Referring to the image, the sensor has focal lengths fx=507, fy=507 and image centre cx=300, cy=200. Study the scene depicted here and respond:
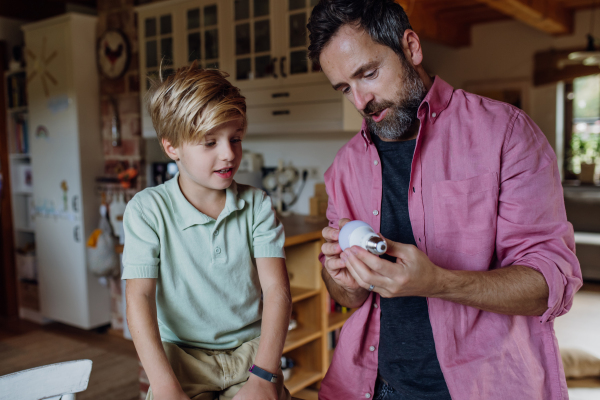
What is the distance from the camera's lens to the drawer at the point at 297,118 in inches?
114

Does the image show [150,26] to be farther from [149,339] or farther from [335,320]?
[149,339]

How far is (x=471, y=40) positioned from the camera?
6172 mm

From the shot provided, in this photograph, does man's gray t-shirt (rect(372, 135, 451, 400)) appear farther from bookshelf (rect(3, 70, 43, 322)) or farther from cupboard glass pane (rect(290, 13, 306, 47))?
bookshelf (rect(3, 70, 43, 322))

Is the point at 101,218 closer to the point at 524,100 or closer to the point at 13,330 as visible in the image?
the point at 13,330

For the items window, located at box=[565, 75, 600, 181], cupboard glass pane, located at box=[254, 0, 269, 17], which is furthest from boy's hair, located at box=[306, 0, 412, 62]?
window, located at box=[565, 75, 600, 181]

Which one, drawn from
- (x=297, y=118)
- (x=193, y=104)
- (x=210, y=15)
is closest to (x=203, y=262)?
(x=193, y=104)

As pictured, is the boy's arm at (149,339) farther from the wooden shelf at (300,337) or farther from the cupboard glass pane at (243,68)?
the cupboard glass pane at (243,68)

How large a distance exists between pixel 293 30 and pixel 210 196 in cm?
206

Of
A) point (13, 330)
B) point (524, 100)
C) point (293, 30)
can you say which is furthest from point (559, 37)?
point (13, 330)

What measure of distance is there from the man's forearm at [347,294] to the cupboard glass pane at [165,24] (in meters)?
2.82

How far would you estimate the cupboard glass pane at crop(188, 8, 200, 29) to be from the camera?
134 inches

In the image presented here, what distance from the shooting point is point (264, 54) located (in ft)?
10.3

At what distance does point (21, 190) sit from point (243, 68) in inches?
105

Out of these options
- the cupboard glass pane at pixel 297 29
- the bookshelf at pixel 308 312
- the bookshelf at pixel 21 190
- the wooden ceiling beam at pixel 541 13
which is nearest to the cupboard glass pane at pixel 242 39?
the cupboard glass pane at pixel 297 29
